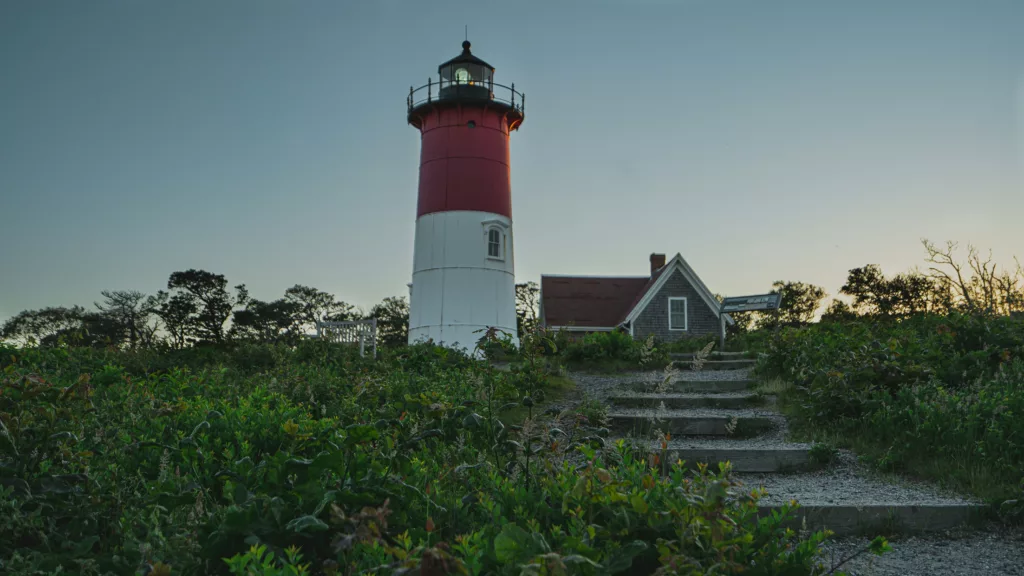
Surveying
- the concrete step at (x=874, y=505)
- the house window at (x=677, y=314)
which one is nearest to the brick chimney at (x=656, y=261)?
the house window at (x=677, y=314)

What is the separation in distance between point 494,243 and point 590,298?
9456mm

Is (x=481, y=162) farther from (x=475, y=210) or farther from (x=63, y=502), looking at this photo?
(x=63, y=502)

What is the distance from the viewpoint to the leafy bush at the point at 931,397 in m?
5.22

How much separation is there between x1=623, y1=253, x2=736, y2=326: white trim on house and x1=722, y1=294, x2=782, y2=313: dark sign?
26.4ft

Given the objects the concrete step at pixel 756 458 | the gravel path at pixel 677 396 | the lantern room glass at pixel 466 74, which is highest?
the lantern room glass at pixel 466 74

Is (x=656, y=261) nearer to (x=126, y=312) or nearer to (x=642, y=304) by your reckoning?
(x=642, y=304)

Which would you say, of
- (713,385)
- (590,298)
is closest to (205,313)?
(590,298)

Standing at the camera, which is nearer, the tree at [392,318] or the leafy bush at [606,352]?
the leafy bush at [606,352]

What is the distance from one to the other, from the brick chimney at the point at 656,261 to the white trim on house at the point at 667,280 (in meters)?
2.64

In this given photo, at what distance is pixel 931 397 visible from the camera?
6234mm

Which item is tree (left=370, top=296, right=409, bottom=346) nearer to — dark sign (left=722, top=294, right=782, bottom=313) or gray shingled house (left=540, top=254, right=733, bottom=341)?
gray shingled house (left=540, top=254, right=733, bottom=341)

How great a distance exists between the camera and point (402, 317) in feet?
144

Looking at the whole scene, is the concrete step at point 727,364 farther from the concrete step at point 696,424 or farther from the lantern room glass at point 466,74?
the lantern room glass at point 466,74

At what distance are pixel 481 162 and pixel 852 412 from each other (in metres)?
13.7
